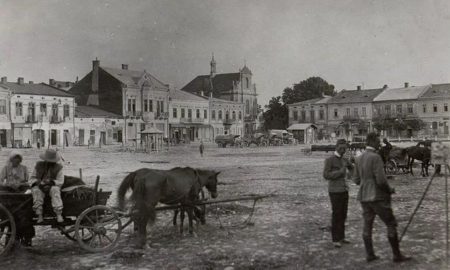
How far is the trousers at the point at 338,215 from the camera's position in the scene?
723 cm

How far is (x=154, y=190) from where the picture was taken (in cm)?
760

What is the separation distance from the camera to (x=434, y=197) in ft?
39.1

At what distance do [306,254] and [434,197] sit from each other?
652cm

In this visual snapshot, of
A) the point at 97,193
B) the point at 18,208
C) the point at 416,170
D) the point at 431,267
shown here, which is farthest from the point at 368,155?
the point at 416,170

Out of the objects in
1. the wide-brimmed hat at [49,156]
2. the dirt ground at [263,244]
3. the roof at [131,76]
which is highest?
the roof at [131,76]

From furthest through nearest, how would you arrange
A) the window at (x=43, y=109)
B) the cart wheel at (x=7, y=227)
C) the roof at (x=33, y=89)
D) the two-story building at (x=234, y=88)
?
the two-story building at (x=234, y=88) < the window at (x=43, y=109) < the roof at (x=33, y=89) < the cart wheel at (x=7, y=227)

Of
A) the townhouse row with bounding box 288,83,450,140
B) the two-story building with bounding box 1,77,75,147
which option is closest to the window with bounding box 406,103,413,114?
the townhouse row with bounding box 288,83,450,140

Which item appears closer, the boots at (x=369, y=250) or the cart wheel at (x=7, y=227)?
the boots at (x=369, y=250)

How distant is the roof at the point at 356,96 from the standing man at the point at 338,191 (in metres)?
64.1

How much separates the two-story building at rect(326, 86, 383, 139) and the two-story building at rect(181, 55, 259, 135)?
604 inches

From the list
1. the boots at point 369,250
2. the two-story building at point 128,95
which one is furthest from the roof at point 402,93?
the boots at point 369,250

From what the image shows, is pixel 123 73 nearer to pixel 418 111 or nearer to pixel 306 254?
pixel 418 111

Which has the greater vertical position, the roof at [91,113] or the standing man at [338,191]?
the roof at [91,113]

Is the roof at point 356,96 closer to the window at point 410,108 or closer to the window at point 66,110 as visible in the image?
the window at point 410,108
